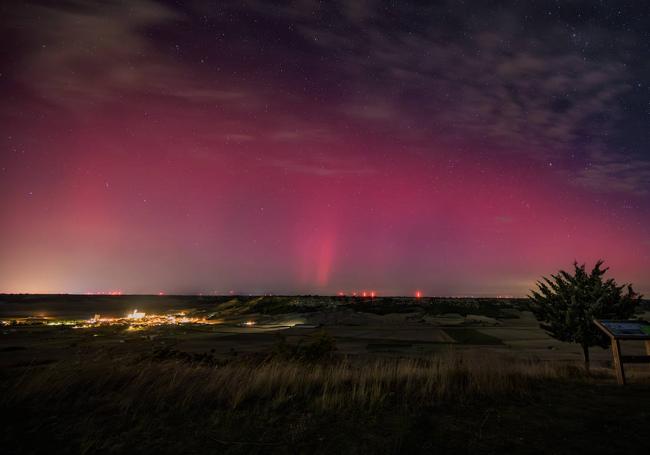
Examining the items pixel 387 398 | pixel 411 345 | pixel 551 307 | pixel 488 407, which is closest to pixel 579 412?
pixel 488 407

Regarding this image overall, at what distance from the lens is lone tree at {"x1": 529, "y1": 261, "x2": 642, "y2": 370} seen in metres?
13.3

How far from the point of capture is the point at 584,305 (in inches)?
536

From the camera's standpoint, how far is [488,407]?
7664 mm

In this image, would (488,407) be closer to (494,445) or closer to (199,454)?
(494,445)

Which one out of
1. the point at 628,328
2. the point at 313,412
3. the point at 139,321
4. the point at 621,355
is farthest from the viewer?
the point at 139,321

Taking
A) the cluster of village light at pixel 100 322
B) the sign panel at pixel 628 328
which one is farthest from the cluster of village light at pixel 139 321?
the sign panel at pixel 628 328

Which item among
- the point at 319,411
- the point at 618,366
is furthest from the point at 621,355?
the point at 319,411

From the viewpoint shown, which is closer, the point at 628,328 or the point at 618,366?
the point at 618,366

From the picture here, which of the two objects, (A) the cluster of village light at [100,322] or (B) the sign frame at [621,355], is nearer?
(B) the sign frame at [621,355]

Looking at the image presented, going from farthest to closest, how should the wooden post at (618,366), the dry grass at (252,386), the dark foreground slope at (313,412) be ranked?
1. the wooden post at (618,366)
2. the dry grass at (252,386)
3. the dark foreground slope at (313,412)

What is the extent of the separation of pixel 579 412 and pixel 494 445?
3.02 meters

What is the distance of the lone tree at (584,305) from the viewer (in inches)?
522

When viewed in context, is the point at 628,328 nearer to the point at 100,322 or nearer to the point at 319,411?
the point at 319,411

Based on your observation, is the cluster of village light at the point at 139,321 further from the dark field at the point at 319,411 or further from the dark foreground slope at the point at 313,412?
the dark foreground slope at the point at 313,412
